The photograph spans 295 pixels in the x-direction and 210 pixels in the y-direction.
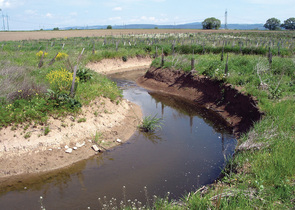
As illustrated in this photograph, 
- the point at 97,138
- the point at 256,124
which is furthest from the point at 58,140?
the point at 256,124

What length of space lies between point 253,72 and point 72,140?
10.8 metres

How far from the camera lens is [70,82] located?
11328 millimetres

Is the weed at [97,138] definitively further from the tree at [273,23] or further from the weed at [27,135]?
the tree at [273,23]

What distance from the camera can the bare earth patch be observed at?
834 cm

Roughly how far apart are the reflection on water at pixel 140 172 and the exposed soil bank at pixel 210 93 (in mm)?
1006

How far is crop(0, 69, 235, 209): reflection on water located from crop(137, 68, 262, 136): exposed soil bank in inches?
39.6

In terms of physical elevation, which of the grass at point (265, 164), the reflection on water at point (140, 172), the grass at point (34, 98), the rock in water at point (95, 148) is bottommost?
the reflection on water at point (140, 172)

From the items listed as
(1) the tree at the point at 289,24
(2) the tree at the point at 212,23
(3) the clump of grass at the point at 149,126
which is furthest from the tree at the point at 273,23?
(3) the clump of grass at the point at 149,126

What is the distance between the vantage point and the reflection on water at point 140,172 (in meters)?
7.09

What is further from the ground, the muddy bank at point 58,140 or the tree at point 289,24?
the tree at point 289,24

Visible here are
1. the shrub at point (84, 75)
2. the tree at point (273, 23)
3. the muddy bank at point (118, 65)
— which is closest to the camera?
the shrub at point (84, 75)

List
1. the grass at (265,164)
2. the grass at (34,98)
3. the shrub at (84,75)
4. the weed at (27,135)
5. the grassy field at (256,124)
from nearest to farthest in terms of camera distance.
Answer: the grass at (265,164) → the grassy field at (256,124) → the weed at (27,135) → the grass at (34,98) → the shrub at (84,75)

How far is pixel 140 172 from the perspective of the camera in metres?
8.37

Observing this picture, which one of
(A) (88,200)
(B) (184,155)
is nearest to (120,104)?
(B) (184,155)
